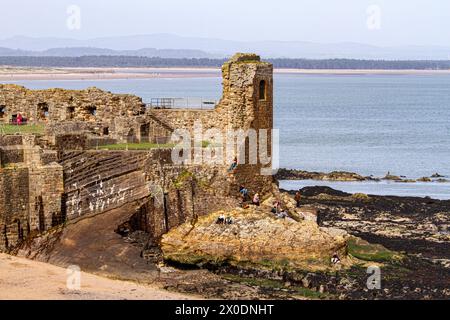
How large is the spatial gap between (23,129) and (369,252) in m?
12.9

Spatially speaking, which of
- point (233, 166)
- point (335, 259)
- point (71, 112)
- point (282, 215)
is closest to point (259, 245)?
point (282, 215)

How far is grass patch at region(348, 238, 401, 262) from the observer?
129 feet

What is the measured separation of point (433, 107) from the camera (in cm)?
15100

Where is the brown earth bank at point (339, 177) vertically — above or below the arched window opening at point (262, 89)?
below

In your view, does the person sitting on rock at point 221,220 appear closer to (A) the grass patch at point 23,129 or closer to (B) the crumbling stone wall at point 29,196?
(B) the crumbling stone wall at point 29,196

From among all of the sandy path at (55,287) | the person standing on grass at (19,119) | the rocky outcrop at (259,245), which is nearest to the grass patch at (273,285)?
the rocky outcrop at (259,245)

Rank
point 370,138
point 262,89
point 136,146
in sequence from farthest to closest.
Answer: point 370,138 → point 136,146 → point 262,89

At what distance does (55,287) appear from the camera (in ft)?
112

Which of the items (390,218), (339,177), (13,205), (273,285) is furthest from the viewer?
(339,177)

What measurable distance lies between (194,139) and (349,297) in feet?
34.3

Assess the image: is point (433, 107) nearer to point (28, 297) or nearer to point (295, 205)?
point (295, 205)

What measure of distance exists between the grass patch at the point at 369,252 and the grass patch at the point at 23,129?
443 inches

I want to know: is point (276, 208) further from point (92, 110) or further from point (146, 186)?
point (92, 110)

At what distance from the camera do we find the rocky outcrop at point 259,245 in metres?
37.1
